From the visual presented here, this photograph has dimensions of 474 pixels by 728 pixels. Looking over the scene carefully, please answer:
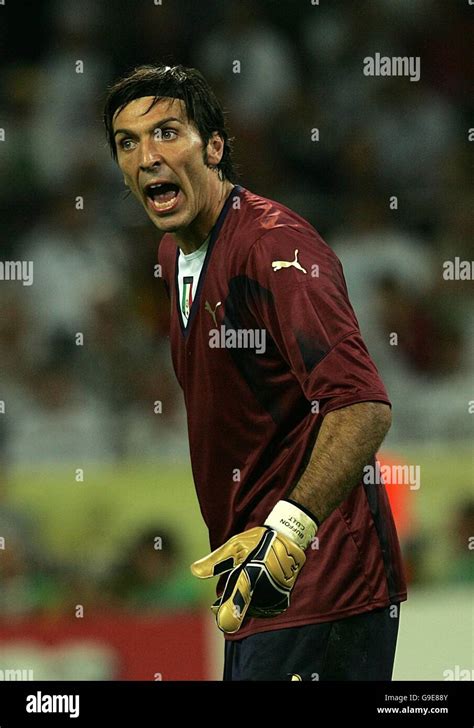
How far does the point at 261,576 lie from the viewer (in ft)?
6.43

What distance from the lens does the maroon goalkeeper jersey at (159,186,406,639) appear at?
82.3 inches

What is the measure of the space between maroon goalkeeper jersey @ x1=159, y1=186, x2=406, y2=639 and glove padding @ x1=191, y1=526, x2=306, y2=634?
221 mm

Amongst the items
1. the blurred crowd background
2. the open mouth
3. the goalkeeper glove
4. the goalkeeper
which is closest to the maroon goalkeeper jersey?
the goalkeeper

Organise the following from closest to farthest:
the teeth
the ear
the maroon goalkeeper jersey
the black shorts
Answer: the maroon goalkeeper jersey, the black shorts, the teeth, the ear

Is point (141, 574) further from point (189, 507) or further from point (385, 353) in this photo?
point (385, 353)

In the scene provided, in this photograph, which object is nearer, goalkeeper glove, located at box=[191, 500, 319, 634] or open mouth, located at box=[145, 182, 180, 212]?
goalkeeper glove, located at box=[191, 500, 319, 634]

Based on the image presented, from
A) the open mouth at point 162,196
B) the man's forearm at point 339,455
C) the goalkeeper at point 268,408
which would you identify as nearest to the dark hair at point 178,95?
the goalkeeper at point 268,408

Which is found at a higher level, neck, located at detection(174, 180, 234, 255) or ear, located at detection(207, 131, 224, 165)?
ear, located at detection(207, 131, 224, 165)

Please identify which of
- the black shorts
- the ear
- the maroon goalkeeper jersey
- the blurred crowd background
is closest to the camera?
the maroon goalkeeper jersey

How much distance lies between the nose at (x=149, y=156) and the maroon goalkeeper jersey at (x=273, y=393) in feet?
0.58

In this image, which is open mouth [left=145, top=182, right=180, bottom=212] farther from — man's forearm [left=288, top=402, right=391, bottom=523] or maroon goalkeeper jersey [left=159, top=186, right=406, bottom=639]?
man's forearm [left=288, top=402, right=391, bottom=523]

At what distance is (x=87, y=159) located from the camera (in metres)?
4.71

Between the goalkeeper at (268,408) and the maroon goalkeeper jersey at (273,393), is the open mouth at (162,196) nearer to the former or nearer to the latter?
the goalkeeper at (268,408)
